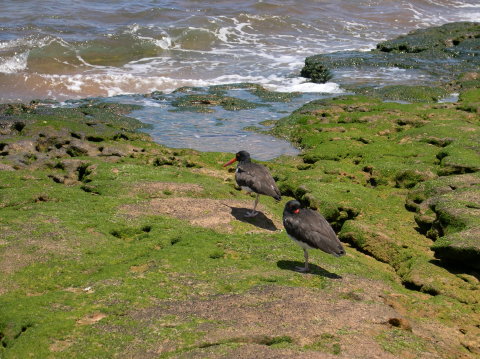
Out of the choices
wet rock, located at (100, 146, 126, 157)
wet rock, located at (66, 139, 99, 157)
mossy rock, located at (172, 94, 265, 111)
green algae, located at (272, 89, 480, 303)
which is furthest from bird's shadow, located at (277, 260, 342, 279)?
mossy rock, located at (172, 94, 265, 111)

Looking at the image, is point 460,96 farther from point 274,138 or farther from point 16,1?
point 16,1

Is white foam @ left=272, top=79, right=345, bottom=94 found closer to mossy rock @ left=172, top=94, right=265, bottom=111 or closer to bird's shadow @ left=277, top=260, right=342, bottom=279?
mossy rock @ left=172, top=94, right=265, bottom=111

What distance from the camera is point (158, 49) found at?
37.6m

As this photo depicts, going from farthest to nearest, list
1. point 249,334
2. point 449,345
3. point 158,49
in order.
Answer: point 158,49, point 449,345, point 249,334

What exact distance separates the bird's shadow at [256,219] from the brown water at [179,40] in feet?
54.4

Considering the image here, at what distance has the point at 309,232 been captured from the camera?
9.13m

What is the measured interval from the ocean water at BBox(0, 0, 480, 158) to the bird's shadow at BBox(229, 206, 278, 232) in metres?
8.15

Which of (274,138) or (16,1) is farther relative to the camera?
(16,1)

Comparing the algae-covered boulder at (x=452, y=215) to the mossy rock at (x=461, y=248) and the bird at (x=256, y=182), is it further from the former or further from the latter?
the bird at (x=256, y=182)

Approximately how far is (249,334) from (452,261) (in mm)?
5343

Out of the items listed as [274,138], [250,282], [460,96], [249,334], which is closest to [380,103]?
[460,96]

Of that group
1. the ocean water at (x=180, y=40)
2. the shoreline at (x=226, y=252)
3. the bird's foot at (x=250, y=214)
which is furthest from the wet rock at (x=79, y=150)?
the bird's foot at (x=250, y=214)

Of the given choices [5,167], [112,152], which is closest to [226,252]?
[5,167]

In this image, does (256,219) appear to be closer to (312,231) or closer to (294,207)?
(294,207)
